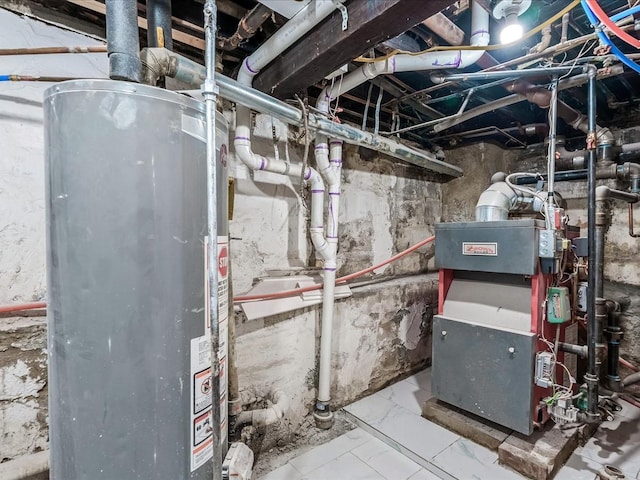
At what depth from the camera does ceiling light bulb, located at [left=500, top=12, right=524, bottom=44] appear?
119 cm

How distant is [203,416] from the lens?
2.55ft

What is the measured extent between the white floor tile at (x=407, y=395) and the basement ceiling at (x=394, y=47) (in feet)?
6.63

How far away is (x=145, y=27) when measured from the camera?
127cm

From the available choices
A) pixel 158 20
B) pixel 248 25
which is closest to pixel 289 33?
pixel 248 25

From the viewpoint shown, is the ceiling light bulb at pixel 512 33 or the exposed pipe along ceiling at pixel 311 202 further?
the ceiling light bulb at pixel 512 33

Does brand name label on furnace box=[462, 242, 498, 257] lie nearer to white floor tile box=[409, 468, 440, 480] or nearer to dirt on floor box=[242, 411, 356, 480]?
white floor tile box=[409, 468, 440, 480]

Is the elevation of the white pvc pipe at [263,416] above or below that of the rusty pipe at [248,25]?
below

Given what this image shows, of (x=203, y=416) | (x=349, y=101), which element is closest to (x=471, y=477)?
(x=203, y=416)

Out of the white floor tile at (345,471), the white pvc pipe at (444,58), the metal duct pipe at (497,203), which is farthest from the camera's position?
the metal duct pipe at (497,203)

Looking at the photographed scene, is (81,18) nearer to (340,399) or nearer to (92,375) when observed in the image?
(92,375)

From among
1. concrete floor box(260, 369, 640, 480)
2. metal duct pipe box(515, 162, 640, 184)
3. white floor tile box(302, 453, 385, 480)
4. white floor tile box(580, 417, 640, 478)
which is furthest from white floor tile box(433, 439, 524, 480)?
metal duct pipe box(515, 162, 640, 184)

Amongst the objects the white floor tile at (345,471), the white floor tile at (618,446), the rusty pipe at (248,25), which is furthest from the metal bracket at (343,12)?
the white floor tile at (618,446)

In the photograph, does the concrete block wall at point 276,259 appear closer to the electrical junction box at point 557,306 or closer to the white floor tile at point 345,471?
the white floor tile at point 345,471

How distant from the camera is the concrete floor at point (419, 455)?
1.60 meters
